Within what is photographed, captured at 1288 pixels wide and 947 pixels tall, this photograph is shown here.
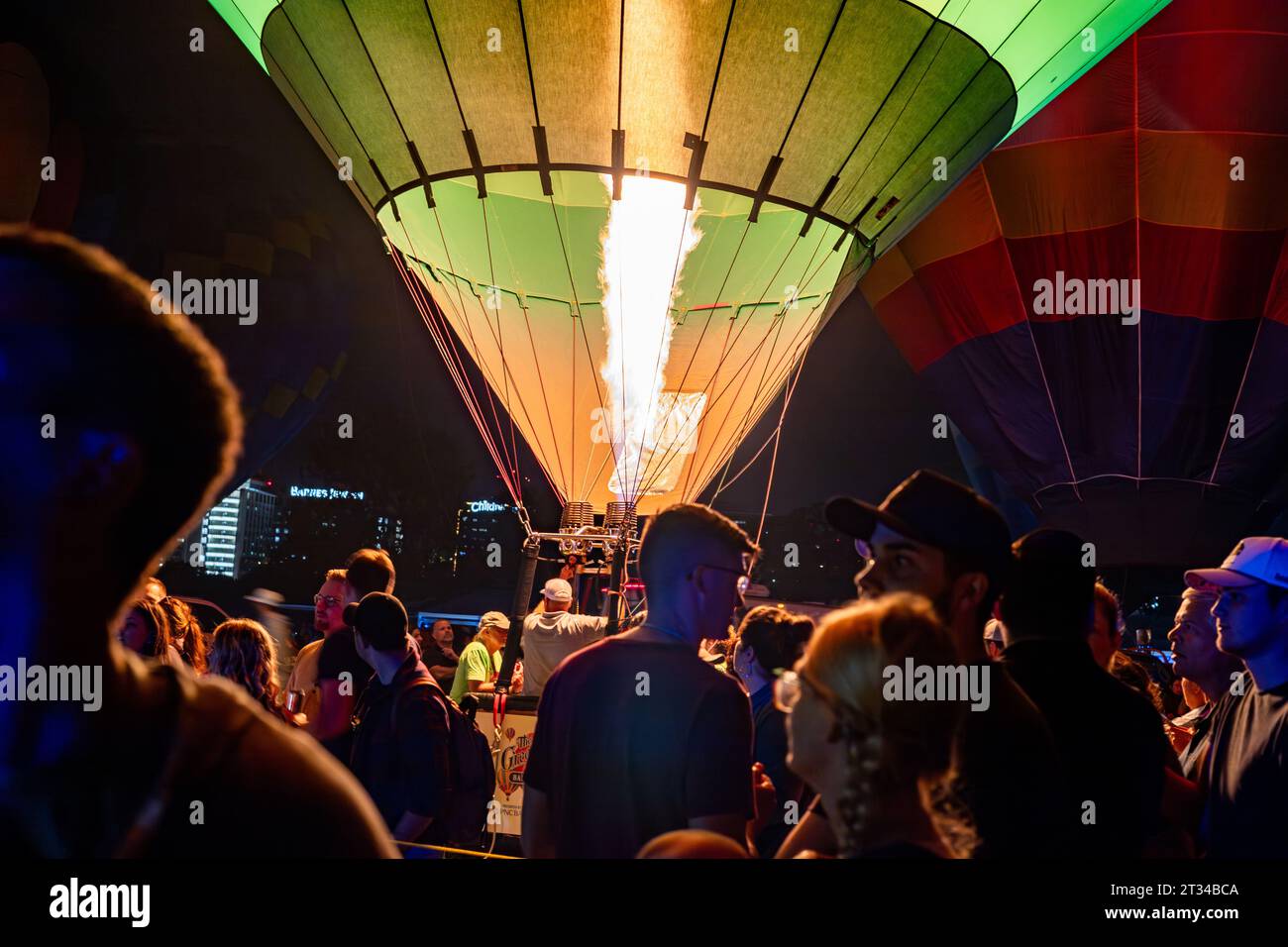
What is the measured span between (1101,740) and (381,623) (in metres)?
1.94

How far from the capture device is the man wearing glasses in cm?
192

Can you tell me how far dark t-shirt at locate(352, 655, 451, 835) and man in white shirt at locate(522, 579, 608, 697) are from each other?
171 cm

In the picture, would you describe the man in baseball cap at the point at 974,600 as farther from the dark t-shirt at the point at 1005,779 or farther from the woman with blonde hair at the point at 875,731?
the woman with blonde hair at the point at 875,731

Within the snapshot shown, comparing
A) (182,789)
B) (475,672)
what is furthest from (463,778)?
(475,672)


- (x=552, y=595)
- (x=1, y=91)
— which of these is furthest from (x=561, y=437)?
(x=1, y=91)

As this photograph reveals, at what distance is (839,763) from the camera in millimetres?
1259

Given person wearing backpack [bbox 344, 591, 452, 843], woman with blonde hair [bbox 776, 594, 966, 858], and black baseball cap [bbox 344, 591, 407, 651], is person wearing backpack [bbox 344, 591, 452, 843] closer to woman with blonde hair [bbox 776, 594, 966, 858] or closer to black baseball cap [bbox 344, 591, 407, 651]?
black baseball cap [bbox 344, 591, 407, 651]

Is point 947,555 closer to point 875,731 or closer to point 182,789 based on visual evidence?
point 875,731

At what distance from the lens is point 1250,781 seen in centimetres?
222

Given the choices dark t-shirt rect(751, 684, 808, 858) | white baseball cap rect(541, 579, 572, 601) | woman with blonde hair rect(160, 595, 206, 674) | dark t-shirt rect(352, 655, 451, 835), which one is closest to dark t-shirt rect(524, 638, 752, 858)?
dark t-shirt rect(751, 684, 808, 858)

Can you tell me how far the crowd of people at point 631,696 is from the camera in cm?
79

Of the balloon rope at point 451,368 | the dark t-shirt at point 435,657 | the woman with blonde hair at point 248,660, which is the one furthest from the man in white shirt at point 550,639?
the dark t-shirt at point 435,657
